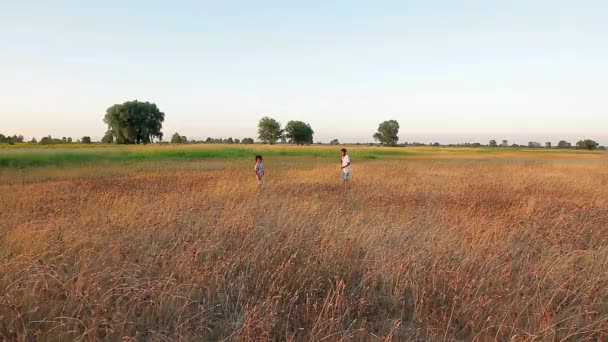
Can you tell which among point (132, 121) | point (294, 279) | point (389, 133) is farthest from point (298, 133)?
point (294, 279)

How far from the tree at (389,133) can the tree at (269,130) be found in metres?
53.9

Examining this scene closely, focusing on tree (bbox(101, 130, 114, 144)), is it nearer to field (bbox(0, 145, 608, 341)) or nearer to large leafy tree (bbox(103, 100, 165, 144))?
large leafy tree (bbox(103, 100, 165, 144))

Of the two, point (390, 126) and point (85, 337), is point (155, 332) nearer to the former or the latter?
point (85, 337)

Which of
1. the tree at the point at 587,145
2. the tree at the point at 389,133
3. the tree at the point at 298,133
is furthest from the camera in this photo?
the tree at the point at 389,133

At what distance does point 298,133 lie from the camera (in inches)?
5394

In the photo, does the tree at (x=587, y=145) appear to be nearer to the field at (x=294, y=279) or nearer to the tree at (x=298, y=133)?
the tree at (x=298, y=133)

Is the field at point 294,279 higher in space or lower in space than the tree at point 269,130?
lower

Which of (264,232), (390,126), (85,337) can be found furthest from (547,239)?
(390,126)

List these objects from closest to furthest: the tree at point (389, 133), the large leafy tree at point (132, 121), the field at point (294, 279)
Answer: the field at point (294, 279)
the large leafy tree at point (132, 121)
the tree at point (389, 133)

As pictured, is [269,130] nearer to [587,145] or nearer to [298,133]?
[298,133]

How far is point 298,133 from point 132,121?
6682 centimetres

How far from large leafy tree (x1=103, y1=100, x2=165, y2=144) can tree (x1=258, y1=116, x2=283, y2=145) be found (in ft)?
159

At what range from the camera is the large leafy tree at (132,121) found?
83.2 meters

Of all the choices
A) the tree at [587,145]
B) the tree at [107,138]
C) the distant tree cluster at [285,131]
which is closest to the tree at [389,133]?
the distant tree cluster at [285,131]
